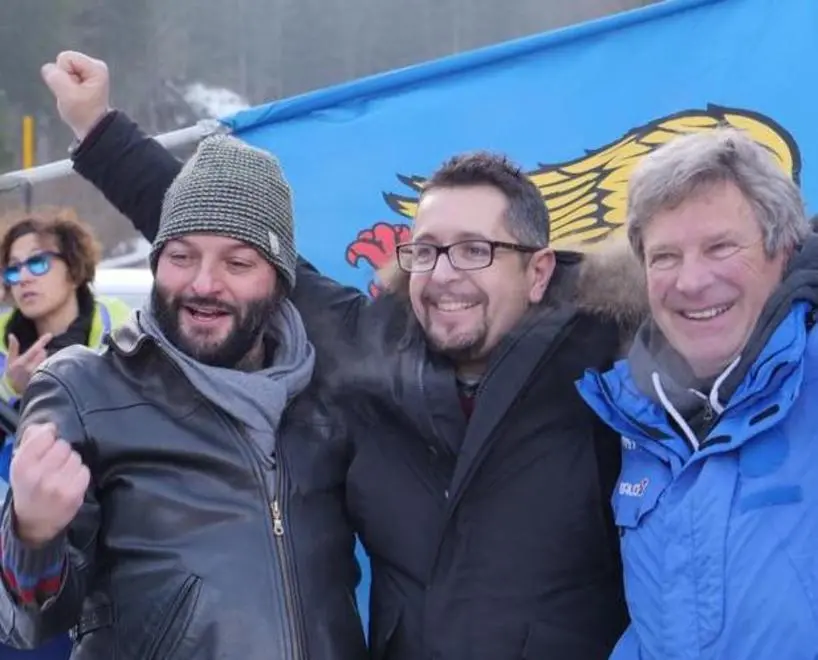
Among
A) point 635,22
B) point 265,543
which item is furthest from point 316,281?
point 635,22

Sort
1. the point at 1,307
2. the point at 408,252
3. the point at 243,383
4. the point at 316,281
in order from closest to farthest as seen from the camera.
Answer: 1. the point at 243,383
2. the point at 408,252
3. the point at 316,281
4. the point at 1,307

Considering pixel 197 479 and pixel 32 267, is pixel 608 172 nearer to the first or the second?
pixel 197 479

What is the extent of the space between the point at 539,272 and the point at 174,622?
1.09 meters

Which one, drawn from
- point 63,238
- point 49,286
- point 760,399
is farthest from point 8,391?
point 760,399

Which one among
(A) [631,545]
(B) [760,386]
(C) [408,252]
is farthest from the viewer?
(C) [408,252]

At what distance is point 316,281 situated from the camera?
2674mm

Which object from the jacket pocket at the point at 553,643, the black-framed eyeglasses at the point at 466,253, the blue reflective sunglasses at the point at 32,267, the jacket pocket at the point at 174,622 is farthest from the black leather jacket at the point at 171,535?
the blue reflective sunglasses at the point at 32,267

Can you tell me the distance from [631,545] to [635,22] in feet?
6.84

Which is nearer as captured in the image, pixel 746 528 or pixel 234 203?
pixel 746 528

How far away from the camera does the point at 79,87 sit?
104 inches

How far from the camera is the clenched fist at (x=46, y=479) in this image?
5.91 ft

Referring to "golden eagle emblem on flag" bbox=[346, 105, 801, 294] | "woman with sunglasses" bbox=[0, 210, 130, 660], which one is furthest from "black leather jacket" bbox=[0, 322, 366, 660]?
"woman with sunglasses" bbox=[0, 210, 130, 660]

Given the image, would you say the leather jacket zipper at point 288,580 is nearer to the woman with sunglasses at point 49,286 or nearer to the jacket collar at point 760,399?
the jacket collar at point 760,399

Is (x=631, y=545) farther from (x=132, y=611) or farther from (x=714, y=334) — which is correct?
(x=132, y=611)
